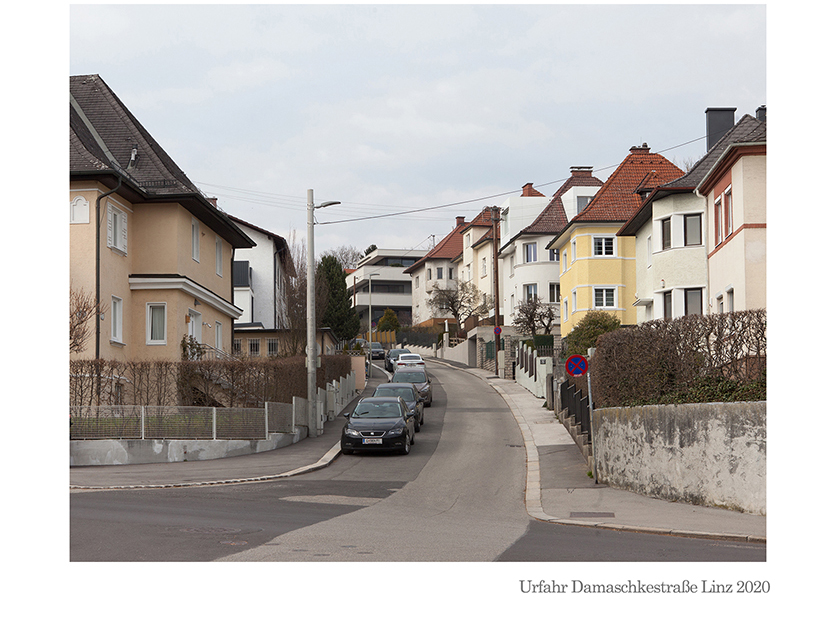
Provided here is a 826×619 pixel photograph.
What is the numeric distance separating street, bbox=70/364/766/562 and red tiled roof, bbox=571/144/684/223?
2644cm

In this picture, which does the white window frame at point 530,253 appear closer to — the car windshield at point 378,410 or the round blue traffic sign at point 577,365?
the car windshield at point 378,410

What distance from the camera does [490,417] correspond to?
35031 millimetres

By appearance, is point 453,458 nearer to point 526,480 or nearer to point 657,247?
point 526,480

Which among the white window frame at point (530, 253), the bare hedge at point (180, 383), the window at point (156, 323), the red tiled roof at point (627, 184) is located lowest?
the bare hedge at point (180, 383)

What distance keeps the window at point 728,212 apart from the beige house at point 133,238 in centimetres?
1702

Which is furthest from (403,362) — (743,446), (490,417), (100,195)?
(743,446)

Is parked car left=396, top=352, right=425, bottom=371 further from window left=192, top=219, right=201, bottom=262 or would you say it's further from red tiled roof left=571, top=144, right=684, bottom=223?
window left=192, top=219, right=201, bottom=262

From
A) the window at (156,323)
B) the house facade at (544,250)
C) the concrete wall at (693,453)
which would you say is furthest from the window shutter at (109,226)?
the house facade at (544,250)

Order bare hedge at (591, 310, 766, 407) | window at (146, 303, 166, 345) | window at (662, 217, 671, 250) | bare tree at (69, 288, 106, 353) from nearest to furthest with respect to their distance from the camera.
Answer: bare hedge at (591, 310, 766, 407) → bare tree at (69, 288, 106, 353) → window at (146, 303, 166, 345) → window at (662, 217, 671, 250)

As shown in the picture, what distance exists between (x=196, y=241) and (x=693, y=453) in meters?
22.9

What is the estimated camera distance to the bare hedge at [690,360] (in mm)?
15008

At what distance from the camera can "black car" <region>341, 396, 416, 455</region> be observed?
24938mm

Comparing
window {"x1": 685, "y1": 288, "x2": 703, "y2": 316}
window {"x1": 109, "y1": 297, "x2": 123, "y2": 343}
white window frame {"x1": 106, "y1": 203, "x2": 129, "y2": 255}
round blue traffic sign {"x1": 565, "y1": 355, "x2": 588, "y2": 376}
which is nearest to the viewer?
round blue traffic sign {"x1": 565, "y1": 355, "x2": 588, "y2": 376}

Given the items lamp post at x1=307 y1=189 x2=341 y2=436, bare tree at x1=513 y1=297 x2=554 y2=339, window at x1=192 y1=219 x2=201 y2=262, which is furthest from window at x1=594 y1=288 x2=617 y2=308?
window at x1=192 y1=219 x2=201 y2=262
